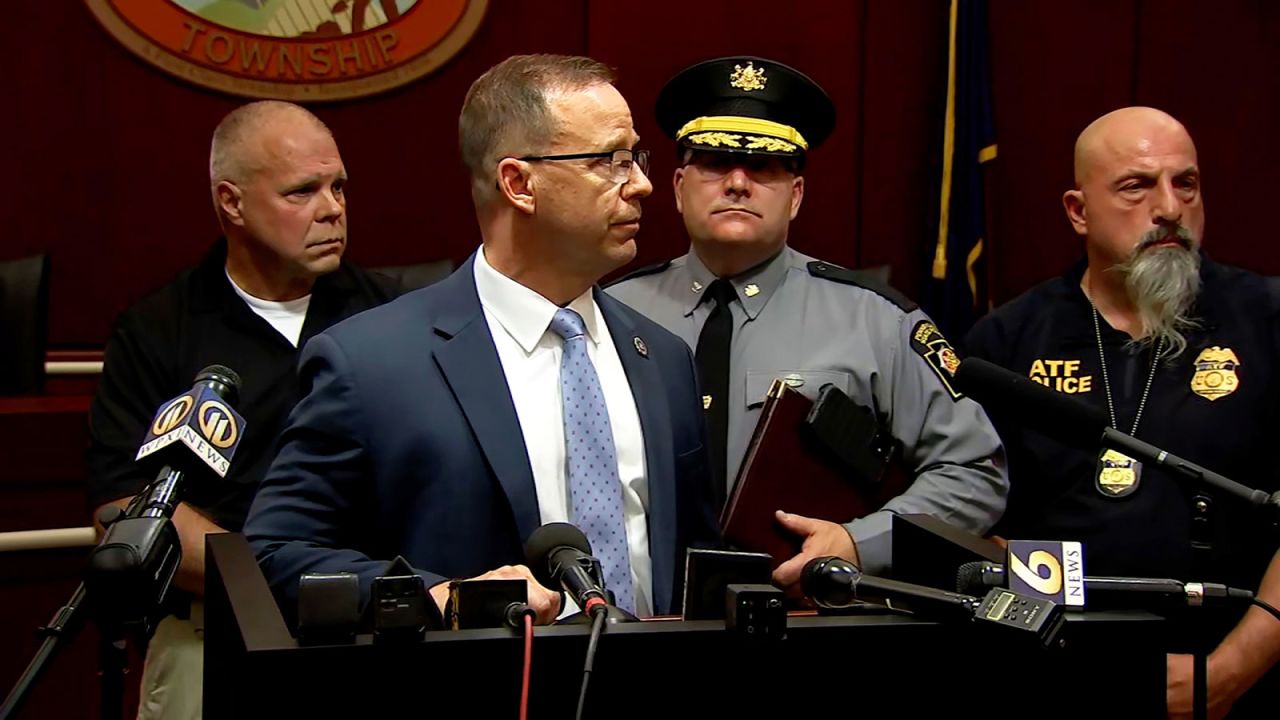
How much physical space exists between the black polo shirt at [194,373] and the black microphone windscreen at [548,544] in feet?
4.31

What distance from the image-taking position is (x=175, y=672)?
2.78 meters

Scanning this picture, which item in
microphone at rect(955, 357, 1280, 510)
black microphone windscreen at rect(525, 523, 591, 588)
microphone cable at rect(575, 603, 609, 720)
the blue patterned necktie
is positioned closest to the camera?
microphone cable at rect(575, 603, 609, 720)

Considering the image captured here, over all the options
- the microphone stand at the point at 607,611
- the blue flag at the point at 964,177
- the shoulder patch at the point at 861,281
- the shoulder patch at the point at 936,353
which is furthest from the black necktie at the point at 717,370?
the blue flag at the point at 964,177

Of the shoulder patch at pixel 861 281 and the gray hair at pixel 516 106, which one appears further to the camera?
the shoulder patch at pixel 861 281

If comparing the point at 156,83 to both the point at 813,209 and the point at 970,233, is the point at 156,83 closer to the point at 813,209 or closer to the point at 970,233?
the point at 813,209

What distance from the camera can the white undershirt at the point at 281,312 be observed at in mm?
3018

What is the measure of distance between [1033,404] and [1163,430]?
1.21 meters

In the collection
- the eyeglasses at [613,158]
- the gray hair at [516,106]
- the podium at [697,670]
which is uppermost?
the gray hair at [516,106]

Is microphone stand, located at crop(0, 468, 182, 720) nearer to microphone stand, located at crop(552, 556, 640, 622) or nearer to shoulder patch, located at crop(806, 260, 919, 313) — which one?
microphone stand, located at crop(552, 556, 640, 622)

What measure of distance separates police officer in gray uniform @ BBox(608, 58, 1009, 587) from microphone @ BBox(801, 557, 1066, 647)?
102cm

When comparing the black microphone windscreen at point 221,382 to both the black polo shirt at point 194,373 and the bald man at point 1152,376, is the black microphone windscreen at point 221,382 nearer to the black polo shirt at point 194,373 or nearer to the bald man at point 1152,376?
the black polo shirt at point 194,373

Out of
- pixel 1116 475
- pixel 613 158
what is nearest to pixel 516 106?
pixel 613 158

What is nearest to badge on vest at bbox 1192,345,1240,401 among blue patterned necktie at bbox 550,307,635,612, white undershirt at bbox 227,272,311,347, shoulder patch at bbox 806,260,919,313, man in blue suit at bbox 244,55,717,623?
shoulder patch at bbox 806,260,919,313

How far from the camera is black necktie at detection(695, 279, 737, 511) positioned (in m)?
2.87
